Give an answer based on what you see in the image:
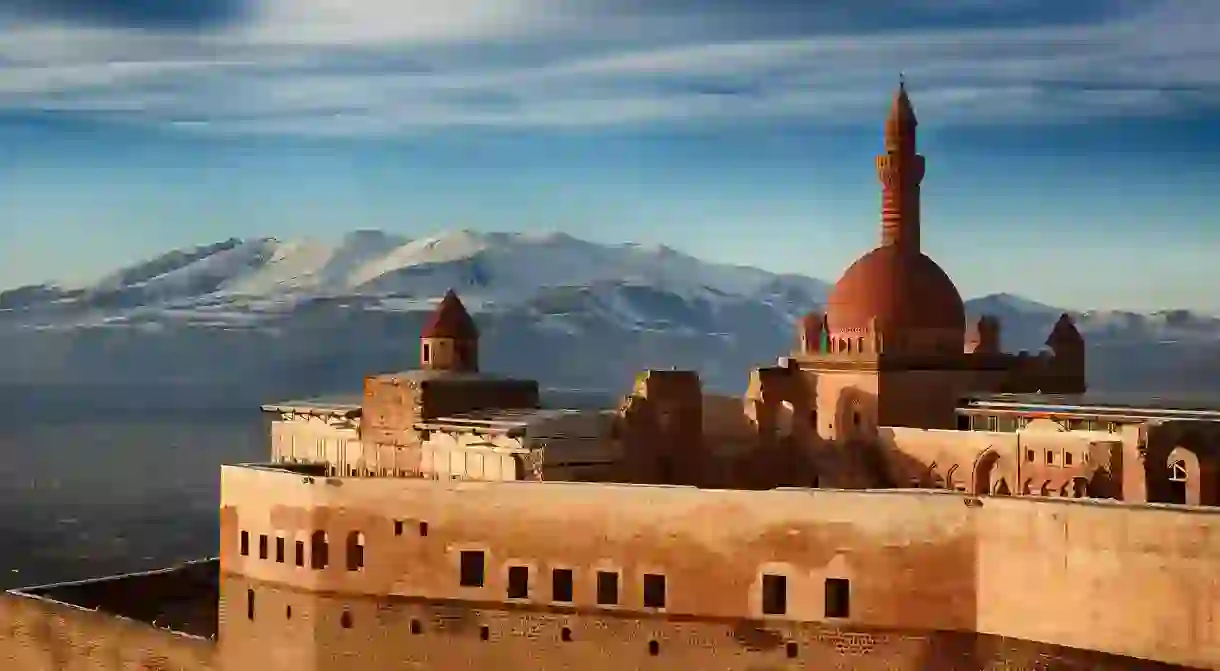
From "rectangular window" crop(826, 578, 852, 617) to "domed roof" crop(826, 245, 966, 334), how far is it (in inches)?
346

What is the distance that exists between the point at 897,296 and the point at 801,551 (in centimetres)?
938

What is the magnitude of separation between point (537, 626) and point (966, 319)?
460 inches

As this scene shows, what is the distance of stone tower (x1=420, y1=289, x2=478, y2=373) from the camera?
27.8 metres

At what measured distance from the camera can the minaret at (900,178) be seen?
95.9ft

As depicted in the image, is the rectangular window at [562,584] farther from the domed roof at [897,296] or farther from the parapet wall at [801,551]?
the domed roof at [897,296]

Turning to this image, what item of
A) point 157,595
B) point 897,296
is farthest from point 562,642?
point 157,595

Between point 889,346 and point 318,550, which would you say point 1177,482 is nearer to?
point 889,346

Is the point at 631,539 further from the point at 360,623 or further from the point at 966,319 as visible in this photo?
the point at 966,319

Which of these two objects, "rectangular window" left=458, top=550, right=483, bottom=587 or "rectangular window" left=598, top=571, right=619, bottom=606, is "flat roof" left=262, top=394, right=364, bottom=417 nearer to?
"rectangular window" left=458, top=550, right=483, bottom=587

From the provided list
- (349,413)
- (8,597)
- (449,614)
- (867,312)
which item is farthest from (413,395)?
(8,597)

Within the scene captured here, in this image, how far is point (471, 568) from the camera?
21.0 meters

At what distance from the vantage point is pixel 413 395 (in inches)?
965

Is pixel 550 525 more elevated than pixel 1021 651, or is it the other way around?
pixel 550 525

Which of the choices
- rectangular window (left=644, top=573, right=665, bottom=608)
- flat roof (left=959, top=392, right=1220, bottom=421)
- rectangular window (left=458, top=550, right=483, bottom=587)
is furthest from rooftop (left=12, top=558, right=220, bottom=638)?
flat roof (left=959, top=392, right=1220, bottom=421)
